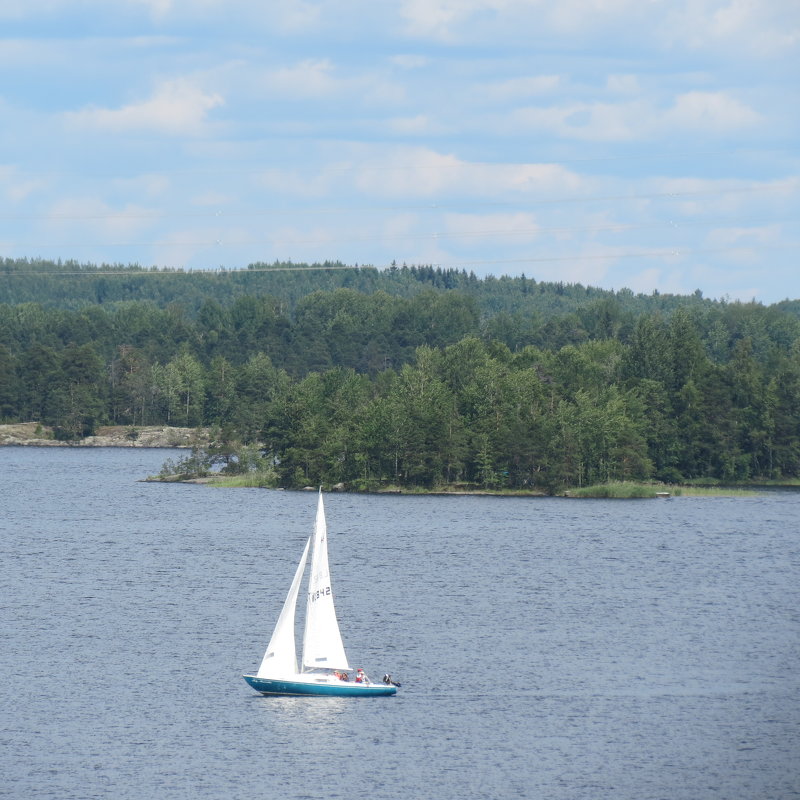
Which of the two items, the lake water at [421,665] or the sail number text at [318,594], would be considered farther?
the sail number text at [318,594]

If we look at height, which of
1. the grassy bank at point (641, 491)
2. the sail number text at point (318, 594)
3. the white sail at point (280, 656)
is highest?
the grassy bank at point (641, 491)

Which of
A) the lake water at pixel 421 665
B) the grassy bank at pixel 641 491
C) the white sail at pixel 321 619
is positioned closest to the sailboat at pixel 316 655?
the white sail at pixel 321 619

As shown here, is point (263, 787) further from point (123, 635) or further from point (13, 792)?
point (123, 635)

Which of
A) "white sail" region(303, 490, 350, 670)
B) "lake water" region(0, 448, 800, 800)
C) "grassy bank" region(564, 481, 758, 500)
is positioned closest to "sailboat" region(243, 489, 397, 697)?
"white sail" region(303, 490, 350, 670)

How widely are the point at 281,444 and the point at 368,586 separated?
8514cm

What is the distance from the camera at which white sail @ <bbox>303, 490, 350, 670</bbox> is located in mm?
67062

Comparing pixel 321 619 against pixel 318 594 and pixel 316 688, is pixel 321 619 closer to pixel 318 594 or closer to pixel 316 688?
pixel 318 594

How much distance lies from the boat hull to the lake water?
1.70ft

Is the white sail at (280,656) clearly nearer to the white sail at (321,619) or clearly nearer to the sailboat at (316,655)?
the sailboat at (316,655)

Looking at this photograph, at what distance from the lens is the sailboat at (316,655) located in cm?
6712

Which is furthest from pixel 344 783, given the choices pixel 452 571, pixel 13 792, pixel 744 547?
pixel 744 547

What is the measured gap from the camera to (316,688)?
6738 cm

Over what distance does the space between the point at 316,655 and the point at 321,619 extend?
198 centimetres

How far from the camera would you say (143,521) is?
147 metres
